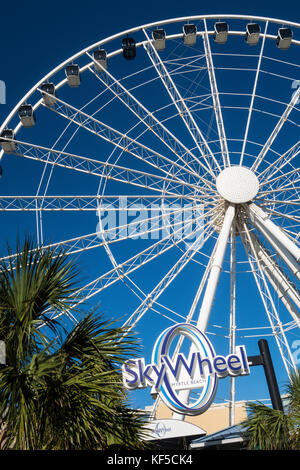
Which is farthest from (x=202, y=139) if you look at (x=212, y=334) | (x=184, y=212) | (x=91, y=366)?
(x=91, y=366)

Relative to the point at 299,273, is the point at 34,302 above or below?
below

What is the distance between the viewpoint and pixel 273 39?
75.0 feet

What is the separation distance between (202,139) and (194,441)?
11.8 metres

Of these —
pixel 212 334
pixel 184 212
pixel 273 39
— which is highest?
pixel 273 39

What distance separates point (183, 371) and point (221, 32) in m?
15.4

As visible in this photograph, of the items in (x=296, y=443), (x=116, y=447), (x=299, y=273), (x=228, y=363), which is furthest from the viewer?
(x=299, y=273)

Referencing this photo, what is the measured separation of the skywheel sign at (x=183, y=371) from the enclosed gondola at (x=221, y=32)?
14166mm

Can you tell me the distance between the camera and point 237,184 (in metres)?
20.0

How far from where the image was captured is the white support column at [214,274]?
15.5 meters

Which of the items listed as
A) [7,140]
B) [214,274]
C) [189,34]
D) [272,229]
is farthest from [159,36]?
[214,274]

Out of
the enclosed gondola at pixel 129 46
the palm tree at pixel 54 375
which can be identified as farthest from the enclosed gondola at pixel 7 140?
the palm tree at pixel 54 375

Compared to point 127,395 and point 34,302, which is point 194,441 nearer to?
point 127,395
